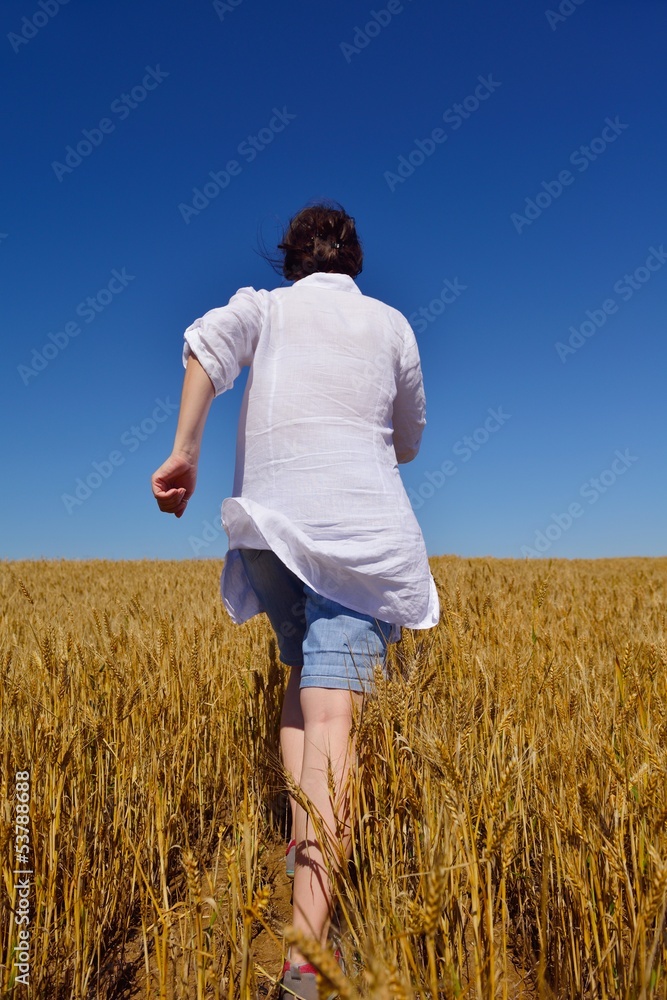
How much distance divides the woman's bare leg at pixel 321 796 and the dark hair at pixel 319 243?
3.72 ft

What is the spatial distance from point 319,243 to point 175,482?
0.79 meters

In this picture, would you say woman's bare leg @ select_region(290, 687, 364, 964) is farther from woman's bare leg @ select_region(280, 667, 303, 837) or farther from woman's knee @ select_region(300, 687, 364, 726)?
woman's bare leg @ select_region(280, 667, 303, 837)

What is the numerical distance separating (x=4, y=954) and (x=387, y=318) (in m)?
1.62

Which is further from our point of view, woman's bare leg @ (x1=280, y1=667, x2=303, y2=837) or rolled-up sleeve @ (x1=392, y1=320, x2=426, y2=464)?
rolled-up sleeve @ (x1=392, y1=320, x2=426, y2=464)

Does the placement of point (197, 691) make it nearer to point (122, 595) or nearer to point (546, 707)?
point (546, 707)

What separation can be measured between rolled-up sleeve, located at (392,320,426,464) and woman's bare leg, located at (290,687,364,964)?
793mm

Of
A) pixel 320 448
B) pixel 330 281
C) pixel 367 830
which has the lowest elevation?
pixel 367 830

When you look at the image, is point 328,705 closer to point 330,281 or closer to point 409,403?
point 409,403

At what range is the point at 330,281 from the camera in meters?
1.66

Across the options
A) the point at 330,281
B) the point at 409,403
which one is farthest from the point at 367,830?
the point at 330,281

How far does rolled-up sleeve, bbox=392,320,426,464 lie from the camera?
1699 millimetres

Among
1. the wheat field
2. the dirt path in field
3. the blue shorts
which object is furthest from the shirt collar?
the dirt path in field

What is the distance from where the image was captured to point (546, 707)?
2.08 m

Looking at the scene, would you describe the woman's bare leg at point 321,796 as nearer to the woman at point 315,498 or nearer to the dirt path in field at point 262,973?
the woman at point 315,498
